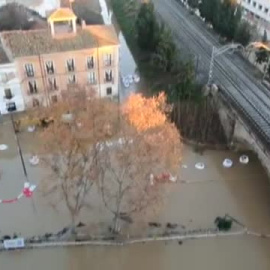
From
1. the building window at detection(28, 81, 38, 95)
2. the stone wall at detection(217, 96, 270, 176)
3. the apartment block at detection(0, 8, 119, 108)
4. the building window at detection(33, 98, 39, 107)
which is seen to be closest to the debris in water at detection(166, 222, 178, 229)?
the stone wall at detection(217, 96, 270, 176)

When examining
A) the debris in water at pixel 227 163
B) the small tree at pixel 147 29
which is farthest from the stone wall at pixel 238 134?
the small tree at pixel 147 29

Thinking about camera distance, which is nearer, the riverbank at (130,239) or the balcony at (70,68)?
the riverbank at (130,239)

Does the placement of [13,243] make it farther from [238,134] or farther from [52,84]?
[238,134]

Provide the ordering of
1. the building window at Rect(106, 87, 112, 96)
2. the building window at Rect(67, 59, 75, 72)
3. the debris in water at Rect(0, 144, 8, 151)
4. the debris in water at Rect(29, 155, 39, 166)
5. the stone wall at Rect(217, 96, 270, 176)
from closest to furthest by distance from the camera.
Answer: the stone wall at Rect(217, 96, 270, 176)
the debris in water at Rect(29, 155, 39, 166)
the debris in water at Rect(0, 144, 8, 151)
the building window at Rect(67, 59, 75, 72)
the building window at Rect(106, 87, 112, 96)

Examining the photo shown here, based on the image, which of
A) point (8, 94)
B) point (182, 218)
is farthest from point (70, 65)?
point (182, 218)

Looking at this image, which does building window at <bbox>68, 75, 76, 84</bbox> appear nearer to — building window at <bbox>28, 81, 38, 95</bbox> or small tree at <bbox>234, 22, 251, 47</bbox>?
building window at <bbox>28, 81, 38, 95</bbox>

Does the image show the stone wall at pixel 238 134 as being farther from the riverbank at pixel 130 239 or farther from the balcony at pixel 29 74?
the balcony at pixel 29 74
